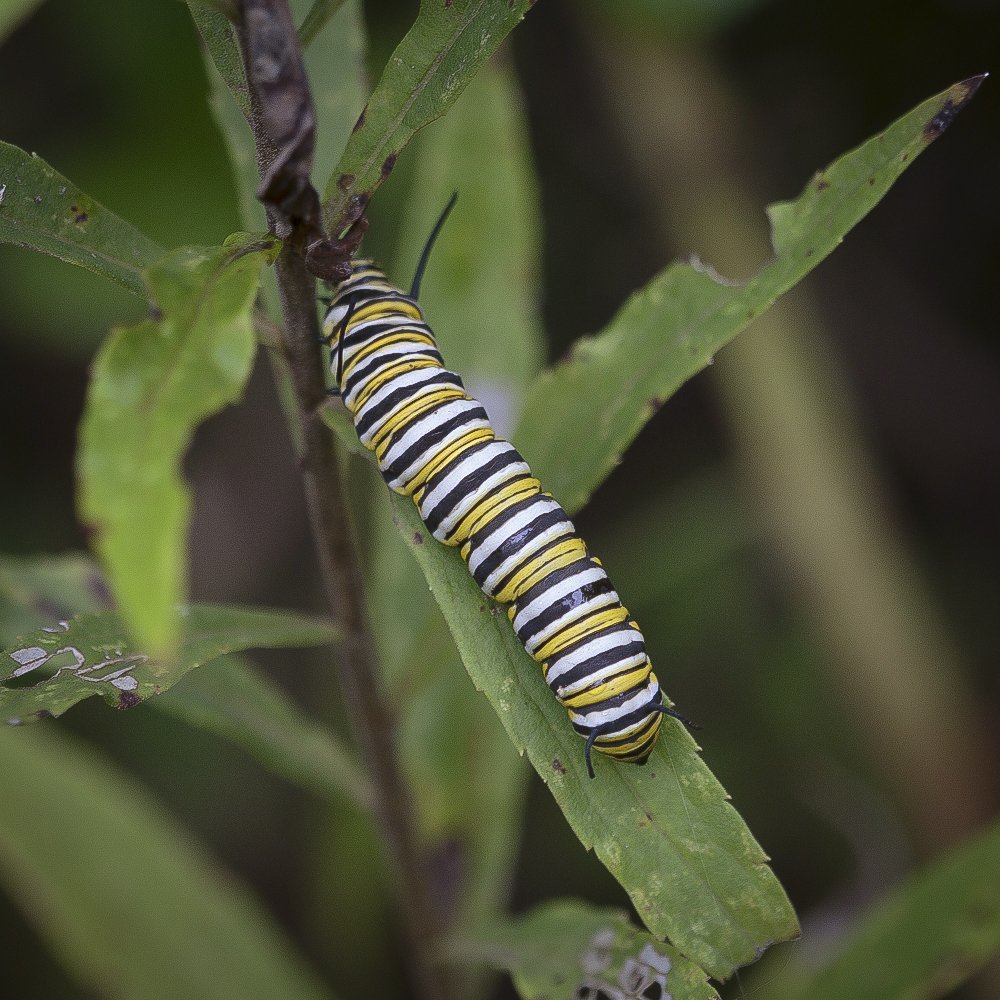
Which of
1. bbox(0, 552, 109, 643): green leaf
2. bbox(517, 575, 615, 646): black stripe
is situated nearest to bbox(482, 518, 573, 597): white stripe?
bbox(517, 575, 615, 646): black stripe

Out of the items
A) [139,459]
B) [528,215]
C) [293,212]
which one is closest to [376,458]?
[293,212]

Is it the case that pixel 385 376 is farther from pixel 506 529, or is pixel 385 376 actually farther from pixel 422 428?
pixel 506 529

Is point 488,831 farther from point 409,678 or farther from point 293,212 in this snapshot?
point 293,212

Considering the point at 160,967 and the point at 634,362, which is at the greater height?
the point at 634,362

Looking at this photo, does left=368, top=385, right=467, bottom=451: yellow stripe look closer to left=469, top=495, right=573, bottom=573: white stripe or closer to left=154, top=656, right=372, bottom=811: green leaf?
left=469, top=495, right=573, bottom=573: white stripe

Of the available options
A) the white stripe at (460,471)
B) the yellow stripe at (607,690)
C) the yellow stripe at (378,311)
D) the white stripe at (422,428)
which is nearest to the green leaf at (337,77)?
the yellow stripe at (378,311)

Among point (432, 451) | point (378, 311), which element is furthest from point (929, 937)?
point (378, 311)

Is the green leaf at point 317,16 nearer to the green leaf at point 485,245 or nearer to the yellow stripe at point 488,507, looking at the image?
the yellow stripe at point 488,507
